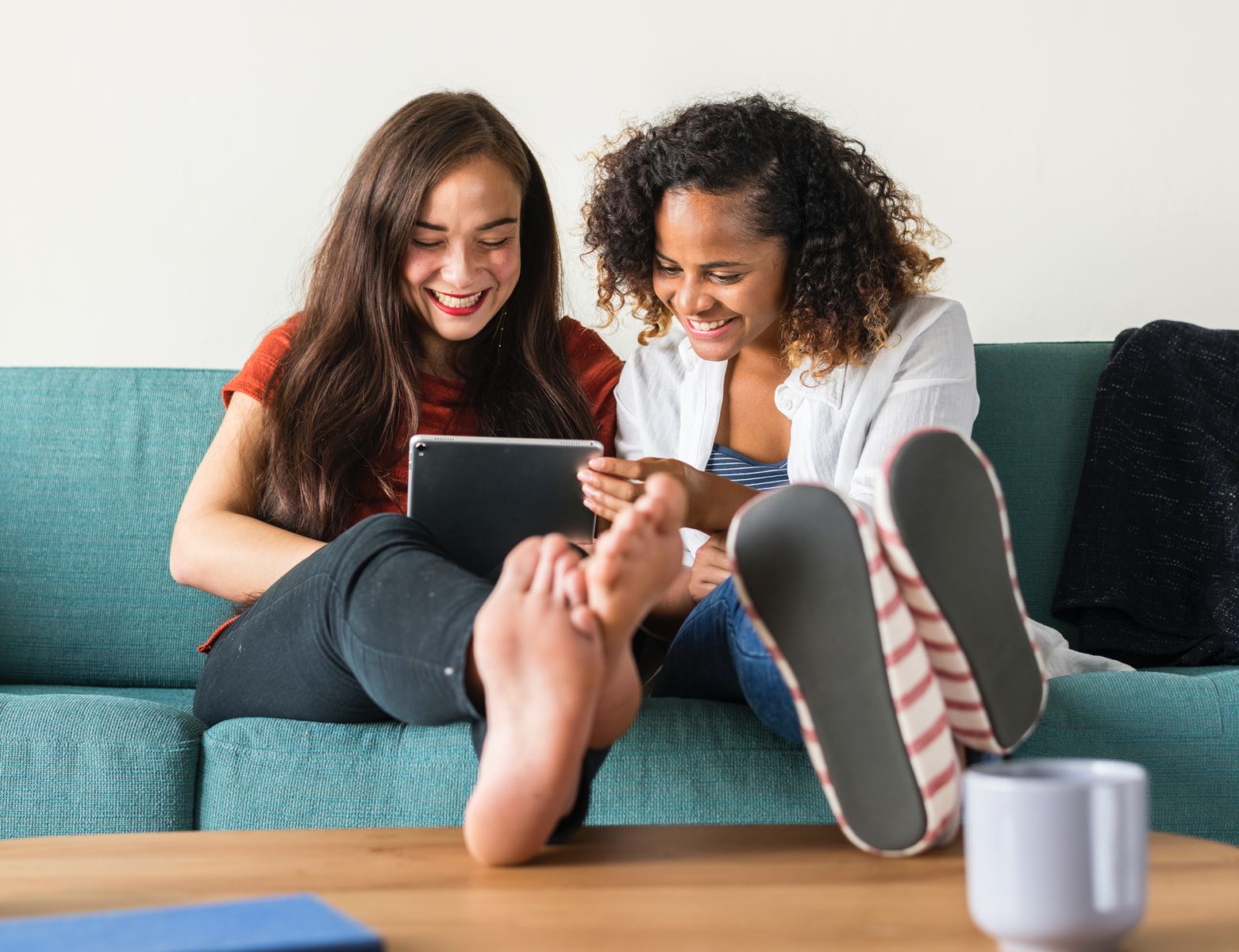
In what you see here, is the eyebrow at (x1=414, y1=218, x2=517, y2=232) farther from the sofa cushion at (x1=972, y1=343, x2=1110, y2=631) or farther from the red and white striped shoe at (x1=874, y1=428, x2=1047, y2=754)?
the red and white striped shoe at (x1=874, y1=428, x2=1047, y2=754)

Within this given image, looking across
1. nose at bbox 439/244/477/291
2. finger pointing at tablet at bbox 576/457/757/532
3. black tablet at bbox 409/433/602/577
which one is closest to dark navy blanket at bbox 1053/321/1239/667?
finger pointing at tablet at bbox 576/457/757/532

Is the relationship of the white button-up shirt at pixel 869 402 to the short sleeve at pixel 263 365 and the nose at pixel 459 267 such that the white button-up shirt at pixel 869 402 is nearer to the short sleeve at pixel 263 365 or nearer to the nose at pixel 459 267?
the nose at pixel 459 267

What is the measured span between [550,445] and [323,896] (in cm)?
67

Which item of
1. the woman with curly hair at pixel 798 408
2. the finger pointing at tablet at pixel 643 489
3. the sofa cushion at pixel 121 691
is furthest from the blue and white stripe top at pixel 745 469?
the sofa cushion at pixel 121 691

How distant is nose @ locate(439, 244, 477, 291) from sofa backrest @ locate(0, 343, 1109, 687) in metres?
0.50

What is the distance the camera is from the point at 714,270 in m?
1.46

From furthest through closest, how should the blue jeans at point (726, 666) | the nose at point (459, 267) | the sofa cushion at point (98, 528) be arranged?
the sofa cushion at point (98, 528) → the nose at point (459, 267) → the blue jeans at point (726, 666)

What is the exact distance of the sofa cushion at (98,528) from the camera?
173cm

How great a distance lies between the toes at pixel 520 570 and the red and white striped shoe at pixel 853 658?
4.9 inches

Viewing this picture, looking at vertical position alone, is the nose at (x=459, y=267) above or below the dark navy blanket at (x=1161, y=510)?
above

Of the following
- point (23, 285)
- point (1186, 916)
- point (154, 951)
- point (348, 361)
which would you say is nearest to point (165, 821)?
point (348, 361)

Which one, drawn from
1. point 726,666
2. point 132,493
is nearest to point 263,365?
point 132,493

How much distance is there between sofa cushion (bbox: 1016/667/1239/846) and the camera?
1.20 meters

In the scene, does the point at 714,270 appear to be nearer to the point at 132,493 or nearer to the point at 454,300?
the point at 454,300
